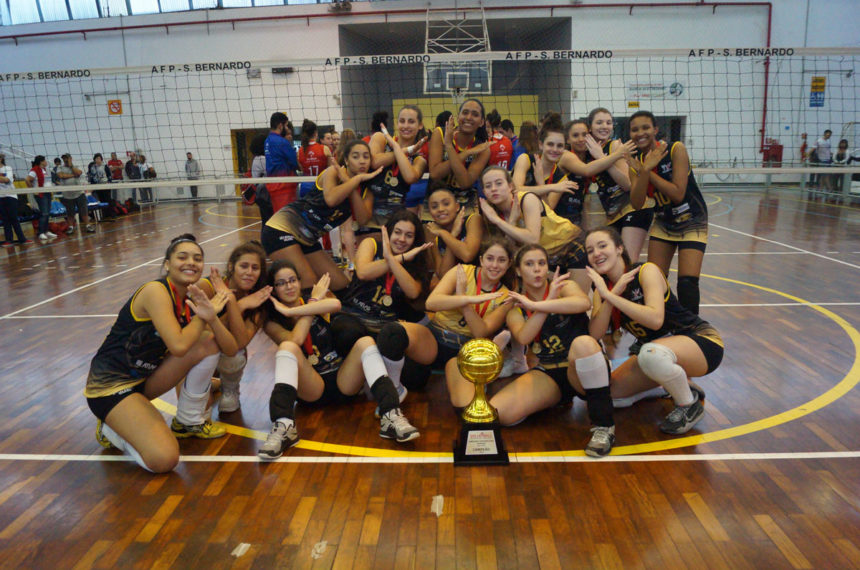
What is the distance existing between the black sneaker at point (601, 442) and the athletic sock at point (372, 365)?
1094 mm

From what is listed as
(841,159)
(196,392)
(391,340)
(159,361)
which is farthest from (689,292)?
(841,159)

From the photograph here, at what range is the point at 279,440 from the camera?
2994 mm

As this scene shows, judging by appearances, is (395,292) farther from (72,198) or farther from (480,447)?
(72,198)

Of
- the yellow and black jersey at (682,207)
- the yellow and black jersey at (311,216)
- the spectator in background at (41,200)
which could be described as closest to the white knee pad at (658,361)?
the yellow and black jersey at (682,207)

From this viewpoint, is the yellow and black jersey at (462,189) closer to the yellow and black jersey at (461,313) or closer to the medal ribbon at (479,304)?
the yellow and black jersey at (461,313)

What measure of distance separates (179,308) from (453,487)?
5.09ft

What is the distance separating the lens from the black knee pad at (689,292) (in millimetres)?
3906

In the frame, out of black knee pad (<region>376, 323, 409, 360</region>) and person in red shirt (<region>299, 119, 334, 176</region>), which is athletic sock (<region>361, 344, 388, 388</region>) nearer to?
black knee pad (<region>376, 323, 409, 360</region>)

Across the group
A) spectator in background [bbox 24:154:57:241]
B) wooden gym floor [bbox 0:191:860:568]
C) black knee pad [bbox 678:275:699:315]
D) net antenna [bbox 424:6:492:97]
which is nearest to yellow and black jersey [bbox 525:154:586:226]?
black knee pad [bbox 678:275:699:315]

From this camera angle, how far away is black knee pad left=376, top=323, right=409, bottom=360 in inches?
131

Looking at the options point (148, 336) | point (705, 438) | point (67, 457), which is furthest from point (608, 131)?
point (67, 457)

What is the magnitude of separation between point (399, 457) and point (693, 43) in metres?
16.0

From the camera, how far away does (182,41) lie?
55.0 feet

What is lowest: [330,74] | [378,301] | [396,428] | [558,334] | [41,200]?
[396,428]
